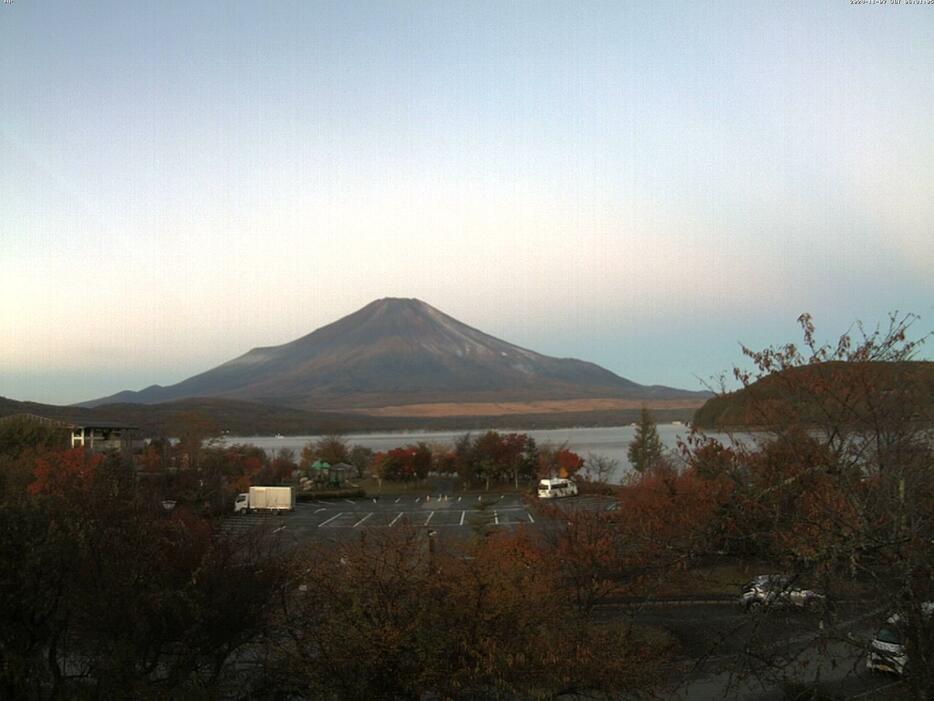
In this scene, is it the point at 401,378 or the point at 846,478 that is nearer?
the point at 846,478

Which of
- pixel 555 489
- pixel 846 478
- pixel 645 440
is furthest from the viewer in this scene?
pixel 645 440

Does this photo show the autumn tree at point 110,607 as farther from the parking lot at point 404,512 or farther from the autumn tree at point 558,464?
the autumn tree at point 558,464

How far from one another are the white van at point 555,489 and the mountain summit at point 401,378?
111 m

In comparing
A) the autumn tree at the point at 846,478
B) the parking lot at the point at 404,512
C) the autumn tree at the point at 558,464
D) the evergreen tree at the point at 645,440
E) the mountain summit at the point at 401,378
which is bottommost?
the parking lot at the point at 404,512

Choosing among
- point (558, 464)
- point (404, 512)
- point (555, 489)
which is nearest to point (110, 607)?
point (404, 512)

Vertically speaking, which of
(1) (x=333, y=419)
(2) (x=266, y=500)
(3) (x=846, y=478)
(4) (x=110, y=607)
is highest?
(3) (x=846, y=478)

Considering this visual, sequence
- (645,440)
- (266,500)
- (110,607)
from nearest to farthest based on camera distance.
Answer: (110,607), (266,500), (645,440)

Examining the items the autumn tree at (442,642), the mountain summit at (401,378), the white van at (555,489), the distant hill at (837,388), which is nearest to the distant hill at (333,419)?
the mountain summit at (401,378)

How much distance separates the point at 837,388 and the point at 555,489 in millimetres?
27769

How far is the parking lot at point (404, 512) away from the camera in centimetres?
2364

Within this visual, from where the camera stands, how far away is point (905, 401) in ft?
18.9

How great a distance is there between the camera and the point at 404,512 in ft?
82.6

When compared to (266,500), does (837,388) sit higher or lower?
higher

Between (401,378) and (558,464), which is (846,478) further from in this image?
(401,378)
